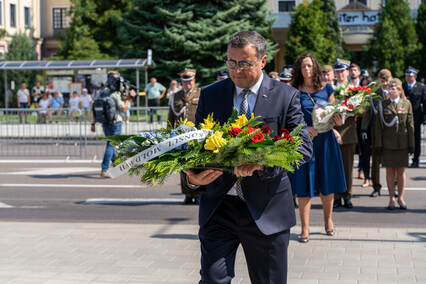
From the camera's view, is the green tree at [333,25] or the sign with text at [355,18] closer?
the green tree at [333,25]

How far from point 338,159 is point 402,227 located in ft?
4.39

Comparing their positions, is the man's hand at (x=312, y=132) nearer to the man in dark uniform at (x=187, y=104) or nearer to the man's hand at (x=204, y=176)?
the man in dark uniform at (x=187, y=104)

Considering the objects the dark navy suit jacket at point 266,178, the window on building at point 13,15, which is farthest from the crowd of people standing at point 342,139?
the window on building at point 13,15

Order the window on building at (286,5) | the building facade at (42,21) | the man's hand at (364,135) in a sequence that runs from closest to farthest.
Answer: the man's hand at (364,135) < the window on building at (286,5) < the building facade at (42,21)

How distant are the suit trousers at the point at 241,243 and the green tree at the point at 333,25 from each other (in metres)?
37.9

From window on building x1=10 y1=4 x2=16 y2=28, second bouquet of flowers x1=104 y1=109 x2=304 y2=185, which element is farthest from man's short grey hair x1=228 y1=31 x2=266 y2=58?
window on building x1=10 y1=4 x2=16 y2=28

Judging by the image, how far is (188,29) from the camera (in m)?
33.8

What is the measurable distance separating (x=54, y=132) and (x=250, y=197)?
16714mm

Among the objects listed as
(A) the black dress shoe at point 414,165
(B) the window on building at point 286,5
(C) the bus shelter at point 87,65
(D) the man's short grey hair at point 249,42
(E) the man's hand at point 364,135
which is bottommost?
(A) the black dress shoe at point 414,165

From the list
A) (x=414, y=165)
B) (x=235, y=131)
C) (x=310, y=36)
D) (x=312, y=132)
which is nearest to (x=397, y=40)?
(x=310, y=36)

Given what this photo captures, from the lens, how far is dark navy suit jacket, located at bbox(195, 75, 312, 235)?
4035 mm

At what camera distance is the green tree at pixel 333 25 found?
41250 millimetres

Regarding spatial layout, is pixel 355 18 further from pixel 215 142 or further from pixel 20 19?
pixel 215 142

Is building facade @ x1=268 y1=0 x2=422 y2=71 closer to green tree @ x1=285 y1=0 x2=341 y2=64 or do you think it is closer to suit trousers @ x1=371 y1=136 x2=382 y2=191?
green tree @ x1=285 y1=0 x2=341 y2=64
